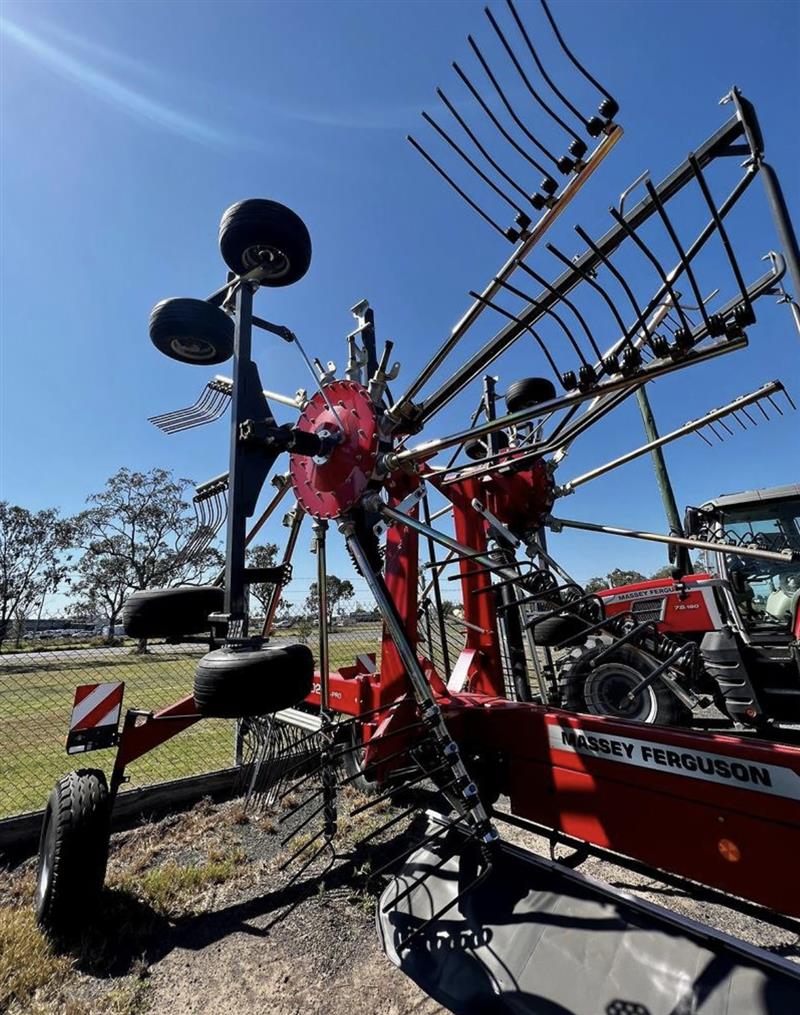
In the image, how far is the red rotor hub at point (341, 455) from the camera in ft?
8.54

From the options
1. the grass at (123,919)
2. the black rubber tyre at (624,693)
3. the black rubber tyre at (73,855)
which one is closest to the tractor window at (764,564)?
the black rubber tyre at (624,693)

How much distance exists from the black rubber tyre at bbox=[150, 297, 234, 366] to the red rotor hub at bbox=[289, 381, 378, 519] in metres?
0.58

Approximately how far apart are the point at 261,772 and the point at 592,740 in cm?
267

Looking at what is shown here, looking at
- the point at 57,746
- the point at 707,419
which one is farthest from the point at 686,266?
the point at 57,746

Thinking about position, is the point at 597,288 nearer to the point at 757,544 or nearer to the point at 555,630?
the point at 555,630

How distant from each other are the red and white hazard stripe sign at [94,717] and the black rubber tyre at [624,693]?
14.2ft

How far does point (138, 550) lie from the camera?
34875mm

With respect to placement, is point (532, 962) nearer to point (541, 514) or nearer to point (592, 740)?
point (592, 740)

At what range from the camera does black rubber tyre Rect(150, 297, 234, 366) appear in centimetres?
260

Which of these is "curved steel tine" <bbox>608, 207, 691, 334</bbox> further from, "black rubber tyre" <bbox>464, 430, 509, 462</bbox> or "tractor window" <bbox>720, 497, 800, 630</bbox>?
"tractor window" <bbox>720, 497, 800, 630</bbox>

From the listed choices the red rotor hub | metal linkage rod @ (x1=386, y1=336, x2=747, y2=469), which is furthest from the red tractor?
metal linkage rod @ (x1=386, y1=336, x2=747, y2=469)

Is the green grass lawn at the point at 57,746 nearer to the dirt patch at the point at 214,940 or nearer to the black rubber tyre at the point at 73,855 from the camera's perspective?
the dirt patch at the point at 214,940

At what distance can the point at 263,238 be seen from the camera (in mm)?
2377

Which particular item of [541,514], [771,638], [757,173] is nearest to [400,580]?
[541,514]
